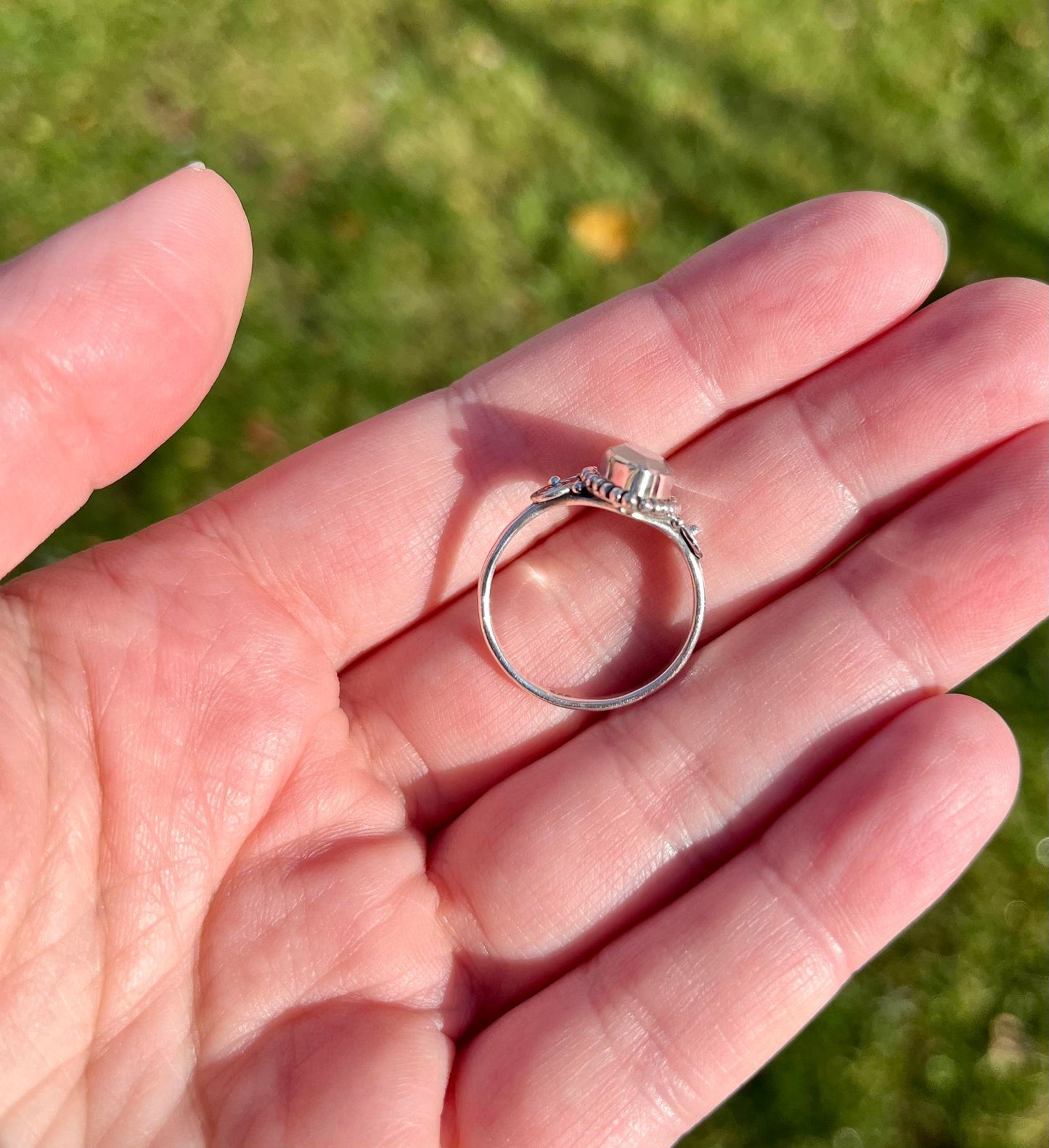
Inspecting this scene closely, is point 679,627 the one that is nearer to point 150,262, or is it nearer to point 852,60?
point 150,262

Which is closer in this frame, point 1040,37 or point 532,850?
point 532,850

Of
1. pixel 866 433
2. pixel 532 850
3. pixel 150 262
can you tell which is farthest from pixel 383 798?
pixel 866 433

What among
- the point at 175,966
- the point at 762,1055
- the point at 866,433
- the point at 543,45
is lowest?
the point at 762,1055

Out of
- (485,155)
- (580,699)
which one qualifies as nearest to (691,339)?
(580,699)

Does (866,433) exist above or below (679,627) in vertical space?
above

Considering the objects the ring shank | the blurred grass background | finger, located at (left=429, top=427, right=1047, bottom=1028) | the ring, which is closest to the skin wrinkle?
the ring

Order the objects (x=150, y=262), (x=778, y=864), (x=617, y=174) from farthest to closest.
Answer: (x=617, y=174) → (x=778, y=864) → (x=150, y=262)
